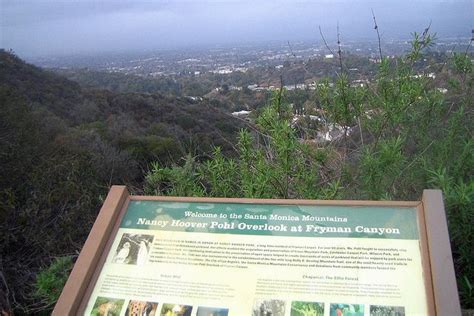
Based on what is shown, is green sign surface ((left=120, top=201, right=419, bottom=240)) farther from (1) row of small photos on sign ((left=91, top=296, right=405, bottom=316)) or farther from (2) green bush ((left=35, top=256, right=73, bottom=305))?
(2) green bush ((left=35, top=256, right=73, bottom=305))

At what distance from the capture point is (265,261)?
6.94ft

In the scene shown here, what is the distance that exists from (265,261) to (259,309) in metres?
0.22

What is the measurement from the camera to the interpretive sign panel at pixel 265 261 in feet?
6.39

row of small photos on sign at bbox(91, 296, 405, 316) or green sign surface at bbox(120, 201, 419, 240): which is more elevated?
green sign surface at bbox(120, 201, 419, 240)

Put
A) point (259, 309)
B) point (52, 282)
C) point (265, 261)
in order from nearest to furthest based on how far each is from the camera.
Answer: point (259, 309) < point (265, 261) < point (52, 282)

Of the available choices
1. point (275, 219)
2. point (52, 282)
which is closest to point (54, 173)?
point (52, 282)

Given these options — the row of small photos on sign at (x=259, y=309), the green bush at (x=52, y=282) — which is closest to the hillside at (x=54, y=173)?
the green bush at (x=52, y=282)

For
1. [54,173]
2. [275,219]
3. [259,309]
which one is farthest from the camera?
[54,173]

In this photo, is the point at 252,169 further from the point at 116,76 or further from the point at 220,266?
the point at 116,76

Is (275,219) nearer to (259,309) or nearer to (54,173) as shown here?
(259,309)

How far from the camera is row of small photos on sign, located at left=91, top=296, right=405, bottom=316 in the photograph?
6.18 ft

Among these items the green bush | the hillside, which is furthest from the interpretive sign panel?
the hillside

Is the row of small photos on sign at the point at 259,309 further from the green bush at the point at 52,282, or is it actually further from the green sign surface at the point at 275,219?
the green bush at the point at 52,282

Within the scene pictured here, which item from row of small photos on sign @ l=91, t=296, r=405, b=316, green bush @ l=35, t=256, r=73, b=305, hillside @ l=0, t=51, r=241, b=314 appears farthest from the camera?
hillside @ l=0, t=51, r=241, b=314
